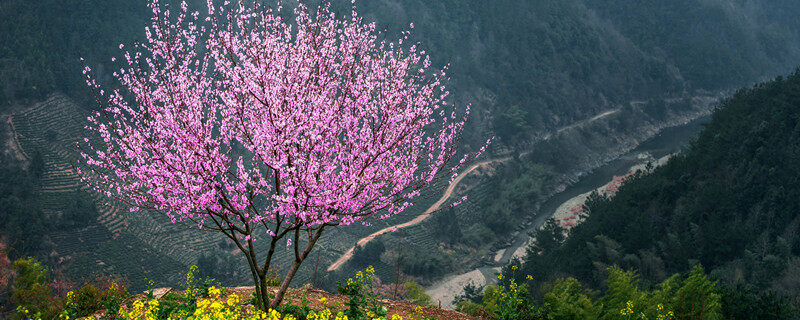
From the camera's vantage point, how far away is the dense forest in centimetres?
2680

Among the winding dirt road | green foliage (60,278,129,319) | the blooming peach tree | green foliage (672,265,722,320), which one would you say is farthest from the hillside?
green foliage (672,265,722,320)

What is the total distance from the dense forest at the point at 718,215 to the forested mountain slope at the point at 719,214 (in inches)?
2.5

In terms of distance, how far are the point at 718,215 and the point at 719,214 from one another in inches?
6.4

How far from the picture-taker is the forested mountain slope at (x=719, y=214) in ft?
88.5

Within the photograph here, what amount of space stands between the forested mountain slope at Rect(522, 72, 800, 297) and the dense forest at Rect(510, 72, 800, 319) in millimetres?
64

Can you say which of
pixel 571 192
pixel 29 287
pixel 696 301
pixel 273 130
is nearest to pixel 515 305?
pixel 696 301

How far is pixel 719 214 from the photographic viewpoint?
102 ft

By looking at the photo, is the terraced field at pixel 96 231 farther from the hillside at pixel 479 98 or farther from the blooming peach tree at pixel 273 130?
the blooming peach tree at pixel 273 130

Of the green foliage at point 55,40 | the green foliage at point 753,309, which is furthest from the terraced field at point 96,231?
the green foliage at point 753,309

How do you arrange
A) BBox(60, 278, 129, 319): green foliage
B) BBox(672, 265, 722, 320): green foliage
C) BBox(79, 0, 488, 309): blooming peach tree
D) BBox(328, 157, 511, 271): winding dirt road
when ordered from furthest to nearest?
BBox(328, 157, 511, 271): winding dirt road, BBox(672, 265, 722, 320): green foliage, BBox(60, 278, 129, 319): green foliage, BBox(79, 0, 488, 309): blooming peach tree

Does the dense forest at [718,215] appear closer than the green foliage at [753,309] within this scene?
No

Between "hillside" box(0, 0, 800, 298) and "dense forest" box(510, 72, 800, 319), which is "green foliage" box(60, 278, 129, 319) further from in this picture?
"dense forest" box(510, 72, 800, 319)

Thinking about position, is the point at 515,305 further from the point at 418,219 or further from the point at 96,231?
the point at 418,219

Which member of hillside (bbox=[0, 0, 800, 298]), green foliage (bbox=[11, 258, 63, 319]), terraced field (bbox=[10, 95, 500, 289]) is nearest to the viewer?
green foliage (bbox=[11, 258, 63, 319])
